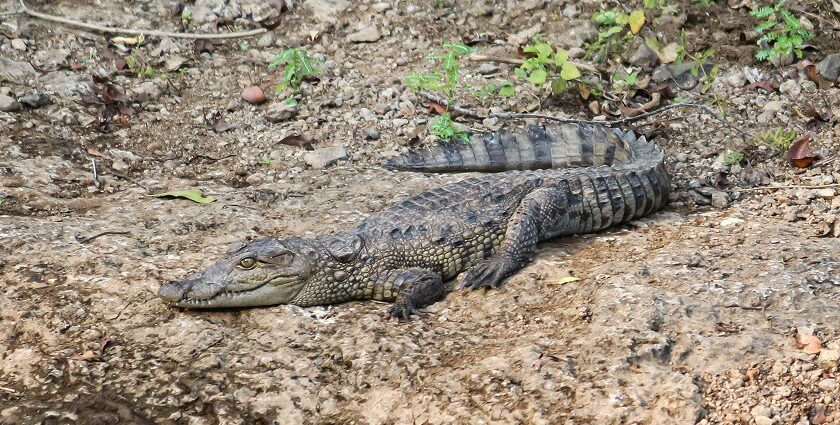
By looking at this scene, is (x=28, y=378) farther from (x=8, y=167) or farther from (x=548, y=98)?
(x=548, y=98)

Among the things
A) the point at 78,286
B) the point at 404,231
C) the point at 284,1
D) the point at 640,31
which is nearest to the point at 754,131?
the point at 640,31

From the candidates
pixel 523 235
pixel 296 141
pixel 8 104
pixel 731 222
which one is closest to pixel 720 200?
pixel 731 222

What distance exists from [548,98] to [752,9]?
2.00 metres

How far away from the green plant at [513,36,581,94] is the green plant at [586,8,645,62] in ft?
1.39

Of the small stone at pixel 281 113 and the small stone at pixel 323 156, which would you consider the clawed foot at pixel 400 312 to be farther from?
the small stone at pixel 281 113

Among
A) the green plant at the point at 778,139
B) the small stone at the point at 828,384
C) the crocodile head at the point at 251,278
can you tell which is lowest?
the small stone at the point at 828,384

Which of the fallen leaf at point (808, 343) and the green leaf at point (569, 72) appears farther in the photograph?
the green leaf at point (569, 72)

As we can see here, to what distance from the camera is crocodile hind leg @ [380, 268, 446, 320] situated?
14.9ft

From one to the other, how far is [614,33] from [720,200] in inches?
85.0

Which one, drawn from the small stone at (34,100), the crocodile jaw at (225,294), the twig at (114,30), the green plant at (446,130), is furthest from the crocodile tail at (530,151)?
the small stone at (34,100)

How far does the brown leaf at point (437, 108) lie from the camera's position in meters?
6.89

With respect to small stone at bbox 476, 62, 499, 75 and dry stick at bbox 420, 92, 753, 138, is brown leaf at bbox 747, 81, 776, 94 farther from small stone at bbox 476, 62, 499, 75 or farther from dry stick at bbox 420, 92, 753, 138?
small stone at bbox 476, 62, 499, 75

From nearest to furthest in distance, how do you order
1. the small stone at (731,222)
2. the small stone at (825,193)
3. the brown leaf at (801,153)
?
1. the small stone at (731,222)
2. the small stone at (825,193)
3. the brown leaf at (801,153)

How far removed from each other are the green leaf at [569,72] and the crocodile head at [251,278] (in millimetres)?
2846
